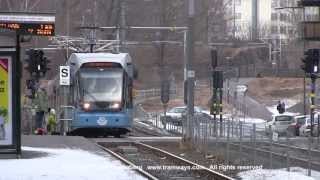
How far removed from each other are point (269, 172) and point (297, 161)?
2.33m

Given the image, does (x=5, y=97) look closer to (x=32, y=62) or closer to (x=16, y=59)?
(x=16, y=59)

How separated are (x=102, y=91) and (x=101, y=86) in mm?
227

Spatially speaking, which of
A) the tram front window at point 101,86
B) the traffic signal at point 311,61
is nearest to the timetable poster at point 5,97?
the tram front window at point 101,86

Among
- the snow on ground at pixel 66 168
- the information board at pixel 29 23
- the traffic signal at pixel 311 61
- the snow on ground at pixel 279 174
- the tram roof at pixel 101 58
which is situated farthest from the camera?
the traffic signal at pixel 311 61

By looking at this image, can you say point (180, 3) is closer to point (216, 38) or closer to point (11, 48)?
point (216, 38)

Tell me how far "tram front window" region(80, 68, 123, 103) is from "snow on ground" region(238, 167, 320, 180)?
54.4ft

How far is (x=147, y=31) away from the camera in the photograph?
319 feet

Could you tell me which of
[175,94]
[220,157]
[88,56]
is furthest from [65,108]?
[175,94]

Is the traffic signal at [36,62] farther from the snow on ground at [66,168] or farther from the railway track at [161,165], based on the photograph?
the snow on ground at [66,168]

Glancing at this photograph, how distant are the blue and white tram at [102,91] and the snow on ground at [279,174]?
1650cm

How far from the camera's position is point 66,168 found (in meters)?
19.2

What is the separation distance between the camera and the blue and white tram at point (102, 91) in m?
35.8

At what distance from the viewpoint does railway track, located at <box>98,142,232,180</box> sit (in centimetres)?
1909

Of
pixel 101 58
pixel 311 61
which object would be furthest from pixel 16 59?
pixel 311 61
